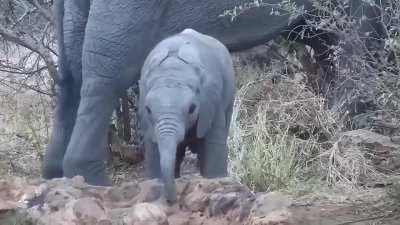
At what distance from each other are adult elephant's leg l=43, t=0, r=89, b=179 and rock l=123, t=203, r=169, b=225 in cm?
212

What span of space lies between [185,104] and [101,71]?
43.5 inches

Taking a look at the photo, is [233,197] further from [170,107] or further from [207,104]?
[207,104]

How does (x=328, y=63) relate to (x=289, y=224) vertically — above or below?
above

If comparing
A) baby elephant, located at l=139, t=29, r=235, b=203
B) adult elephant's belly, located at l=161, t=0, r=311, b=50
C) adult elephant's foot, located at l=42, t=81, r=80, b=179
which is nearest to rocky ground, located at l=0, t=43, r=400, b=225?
baby elephant, located at l=139, t=29, r=235, b=203

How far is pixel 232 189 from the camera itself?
3.86 metres

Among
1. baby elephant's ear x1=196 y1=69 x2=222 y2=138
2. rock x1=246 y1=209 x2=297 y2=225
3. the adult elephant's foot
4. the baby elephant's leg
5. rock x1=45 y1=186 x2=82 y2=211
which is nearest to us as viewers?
rock x1=246 y1=209 x2=297 y2=225

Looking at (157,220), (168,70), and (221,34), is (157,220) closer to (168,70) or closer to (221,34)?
(168,70)

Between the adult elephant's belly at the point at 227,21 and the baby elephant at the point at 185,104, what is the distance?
705 millimetres

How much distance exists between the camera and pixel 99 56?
5301 millimetres

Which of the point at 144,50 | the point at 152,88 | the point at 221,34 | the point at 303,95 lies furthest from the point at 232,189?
the point at 303,95

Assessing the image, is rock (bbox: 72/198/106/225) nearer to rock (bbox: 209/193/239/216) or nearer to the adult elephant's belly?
rock (bbox: 209/193/239/216)

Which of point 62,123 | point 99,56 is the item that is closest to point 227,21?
point 99,56

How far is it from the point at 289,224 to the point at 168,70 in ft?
3.49

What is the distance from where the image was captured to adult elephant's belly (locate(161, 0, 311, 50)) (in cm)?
562
